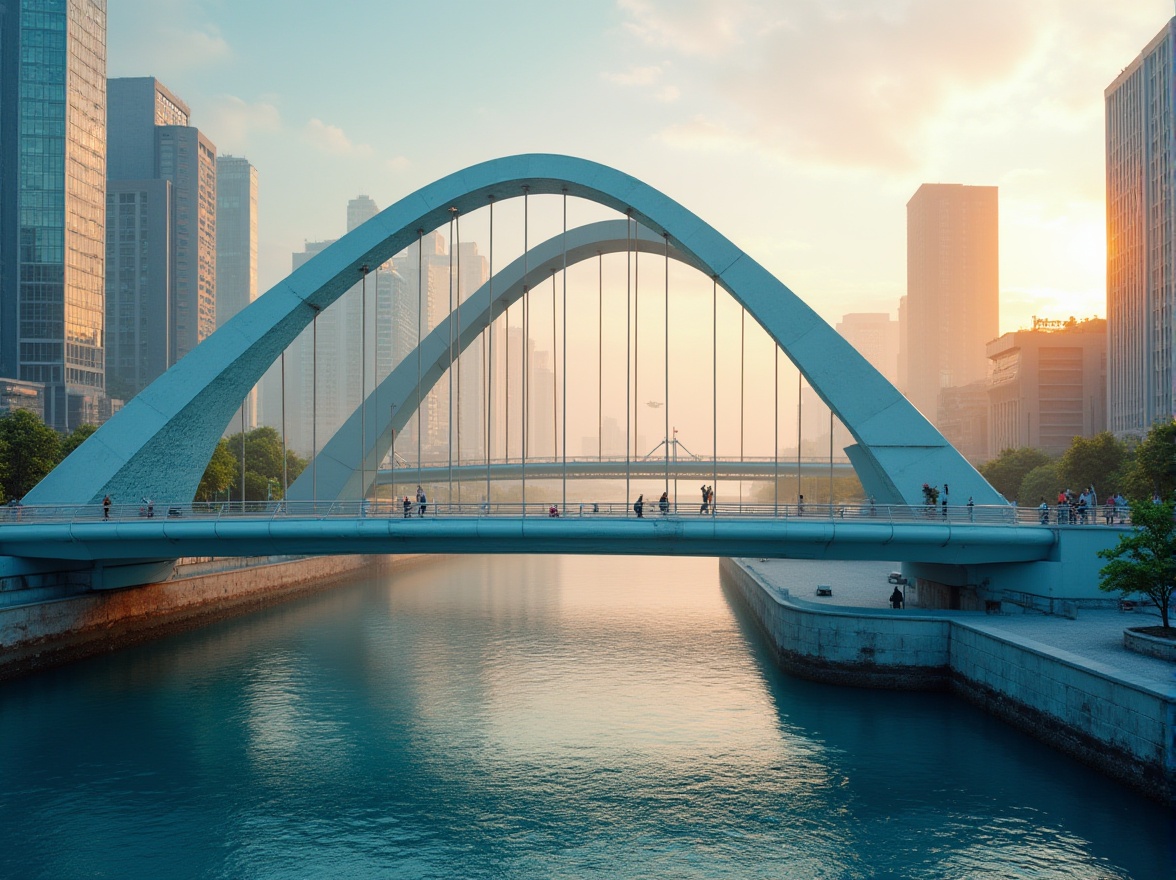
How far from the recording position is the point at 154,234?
15750 centimetres

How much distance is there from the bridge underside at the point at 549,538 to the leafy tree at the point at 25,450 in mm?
19745

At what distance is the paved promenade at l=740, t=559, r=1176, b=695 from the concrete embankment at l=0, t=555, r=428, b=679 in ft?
73.6

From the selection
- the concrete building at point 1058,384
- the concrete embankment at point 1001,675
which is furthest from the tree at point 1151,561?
the concrete building at point 1058,384

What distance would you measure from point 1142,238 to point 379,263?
8558 centimetres

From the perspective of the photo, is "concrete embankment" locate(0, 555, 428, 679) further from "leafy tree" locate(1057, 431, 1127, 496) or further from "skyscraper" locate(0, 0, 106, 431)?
"skyscraper" locate(0, 0, 106, 431)

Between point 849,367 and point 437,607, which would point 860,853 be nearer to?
point 849,367

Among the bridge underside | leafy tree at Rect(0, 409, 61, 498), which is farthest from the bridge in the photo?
leafy tree at Rect(0, 409, 61, 498)

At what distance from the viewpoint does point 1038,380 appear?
13538 cm

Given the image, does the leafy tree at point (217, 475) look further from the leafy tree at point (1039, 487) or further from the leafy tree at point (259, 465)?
the leafy tree at point (1039, 487)

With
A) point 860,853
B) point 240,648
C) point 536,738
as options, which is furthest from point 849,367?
point 240,648

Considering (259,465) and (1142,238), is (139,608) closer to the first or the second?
(259,465)

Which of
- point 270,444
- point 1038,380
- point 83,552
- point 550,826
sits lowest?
point 550,826

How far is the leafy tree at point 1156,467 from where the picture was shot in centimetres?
4475

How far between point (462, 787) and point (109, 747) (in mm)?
8776
